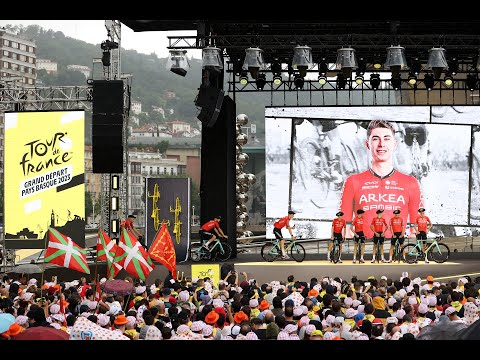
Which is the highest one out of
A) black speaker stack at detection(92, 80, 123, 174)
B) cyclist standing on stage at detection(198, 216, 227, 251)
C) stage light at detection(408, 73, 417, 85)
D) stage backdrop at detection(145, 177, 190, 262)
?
stage light at detection(408, 73, 417, 85)

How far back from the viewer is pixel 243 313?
10039 millimetres

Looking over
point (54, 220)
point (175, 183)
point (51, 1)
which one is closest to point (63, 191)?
point (54, 220)

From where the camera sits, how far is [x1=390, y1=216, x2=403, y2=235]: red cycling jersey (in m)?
21.5

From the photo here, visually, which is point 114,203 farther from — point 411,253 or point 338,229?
point 411,253

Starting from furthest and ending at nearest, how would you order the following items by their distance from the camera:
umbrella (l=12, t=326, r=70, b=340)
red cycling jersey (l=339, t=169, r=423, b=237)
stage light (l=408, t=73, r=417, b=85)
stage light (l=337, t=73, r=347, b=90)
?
red cycling jersey (l=339, t=169, r=423, b=237) < stage light (l=337, t=73, r=347, b=90) < stage light (l=408, t=73, r=417, b=85) < umbrella (l=12, t=326, r=70, b=340)

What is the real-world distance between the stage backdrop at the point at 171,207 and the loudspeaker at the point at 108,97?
6.13ft

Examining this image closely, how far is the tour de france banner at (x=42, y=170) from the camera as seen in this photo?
21.6 meters

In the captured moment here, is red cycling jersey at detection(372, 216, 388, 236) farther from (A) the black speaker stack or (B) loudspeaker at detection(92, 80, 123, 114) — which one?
(B) loudspeaker at detection(92, 80, 123, 114)

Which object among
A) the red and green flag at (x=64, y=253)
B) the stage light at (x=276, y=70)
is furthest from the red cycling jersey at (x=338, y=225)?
the red and green flag at (x=64, y=253)

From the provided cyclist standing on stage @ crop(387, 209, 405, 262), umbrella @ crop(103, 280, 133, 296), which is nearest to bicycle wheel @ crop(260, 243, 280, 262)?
cyclist standing on stage @ crop(387, 209, 405, 262)

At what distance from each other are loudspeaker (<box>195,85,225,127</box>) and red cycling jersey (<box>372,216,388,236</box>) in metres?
4.61

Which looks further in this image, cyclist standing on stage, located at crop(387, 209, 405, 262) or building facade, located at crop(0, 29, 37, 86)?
building facade, located at crop(0, 29, 37, 86)

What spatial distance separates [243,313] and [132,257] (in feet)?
12.3

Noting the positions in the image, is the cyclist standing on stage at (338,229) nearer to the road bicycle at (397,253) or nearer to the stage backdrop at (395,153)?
the road bicycle at (397,253)
